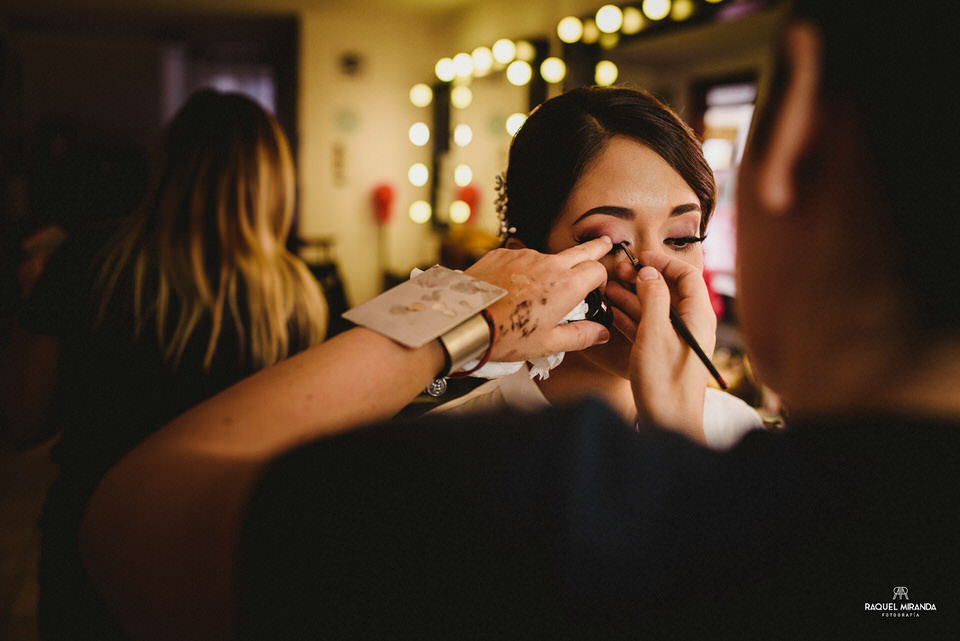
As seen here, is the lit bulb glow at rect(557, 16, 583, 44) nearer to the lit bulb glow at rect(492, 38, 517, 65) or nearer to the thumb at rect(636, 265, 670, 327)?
the lit bulb glow at rect(492, 38, 517, 65)

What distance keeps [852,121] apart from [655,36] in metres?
2.26

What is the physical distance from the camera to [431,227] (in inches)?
161

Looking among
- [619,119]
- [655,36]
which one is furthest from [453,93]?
[619,119]

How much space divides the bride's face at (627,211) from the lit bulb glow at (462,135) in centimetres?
285

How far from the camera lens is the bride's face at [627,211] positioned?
0.82 m

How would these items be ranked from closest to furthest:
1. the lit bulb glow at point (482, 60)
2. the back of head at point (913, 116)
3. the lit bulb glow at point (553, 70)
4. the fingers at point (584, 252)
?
the back of head at point (913, 116) → the fingers at point (584, 252) → the lit bulb glow at point (553, 70) → the lit bulb glow at point (482, 60)

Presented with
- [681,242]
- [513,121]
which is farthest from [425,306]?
[513,121]

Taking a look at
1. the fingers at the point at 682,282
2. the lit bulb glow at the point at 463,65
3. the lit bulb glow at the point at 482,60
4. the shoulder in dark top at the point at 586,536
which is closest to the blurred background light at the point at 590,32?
the lit bulb glow at the point at 482,60

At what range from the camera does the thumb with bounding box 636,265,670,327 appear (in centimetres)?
63

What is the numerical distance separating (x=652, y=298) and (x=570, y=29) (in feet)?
7.83

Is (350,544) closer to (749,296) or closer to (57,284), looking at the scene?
(749,296)

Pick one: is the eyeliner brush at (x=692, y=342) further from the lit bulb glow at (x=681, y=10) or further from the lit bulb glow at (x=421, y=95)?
the lit bulb glow at (x=421, y=95)

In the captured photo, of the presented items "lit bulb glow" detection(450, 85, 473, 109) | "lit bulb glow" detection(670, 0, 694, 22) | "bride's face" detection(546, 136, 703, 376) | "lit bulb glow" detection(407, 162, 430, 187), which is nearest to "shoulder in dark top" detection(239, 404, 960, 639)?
"bride's face" detection(546, 136, 703, 376)

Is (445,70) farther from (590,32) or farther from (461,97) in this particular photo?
(590,32)
